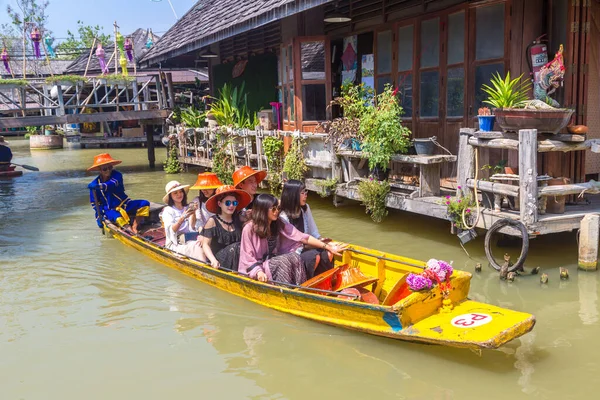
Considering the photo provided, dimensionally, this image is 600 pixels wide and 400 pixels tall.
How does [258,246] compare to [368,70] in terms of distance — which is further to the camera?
[368,70]

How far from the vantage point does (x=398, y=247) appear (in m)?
9.00

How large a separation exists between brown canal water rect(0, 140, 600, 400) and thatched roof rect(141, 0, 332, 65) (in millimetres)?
4437

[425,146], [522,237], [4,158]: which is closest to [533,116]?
[522,237]

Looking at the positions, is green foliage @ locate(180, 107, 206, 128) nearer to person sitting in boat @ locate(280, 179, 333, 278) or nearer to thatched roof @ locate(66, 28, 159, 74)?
person sitting in boat @ locate(280, 179, 333, 278)

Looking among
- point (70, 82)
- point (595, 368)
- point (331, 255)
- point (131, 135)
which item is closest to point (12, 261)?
point (331, 255)

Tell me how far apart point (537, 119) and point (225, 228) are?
384 cm

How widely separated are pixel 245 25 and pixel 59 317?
295 inches

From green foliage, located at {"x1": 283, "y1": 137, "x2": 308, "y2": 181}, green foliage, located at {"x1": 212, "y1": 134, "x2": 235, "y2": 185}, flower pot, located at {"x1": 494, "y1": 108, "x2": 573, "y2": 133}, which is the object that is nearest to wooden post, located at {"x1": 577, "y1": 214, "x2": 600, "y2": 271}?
flower pot, located at {"x1": 494, "y1": 108, "x2": 573, "y2": 133}

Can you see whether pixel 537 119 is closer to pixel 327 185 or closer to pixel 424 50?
pixel 424 50

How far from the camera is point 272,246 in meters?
6.73

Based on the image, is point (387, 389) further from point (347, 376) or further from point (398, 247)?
point (398, 247)

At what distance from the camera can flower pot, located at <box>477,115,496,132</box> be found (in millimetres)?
7664

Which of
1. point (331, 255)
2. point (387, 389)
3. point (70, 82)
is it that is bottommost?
point (387, 389)

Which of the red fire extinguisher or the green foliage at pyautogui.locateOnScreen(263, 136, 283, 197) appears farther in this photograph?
the green foliage at pyautogui.locateOnScreen(263, 136, 283, 197)
